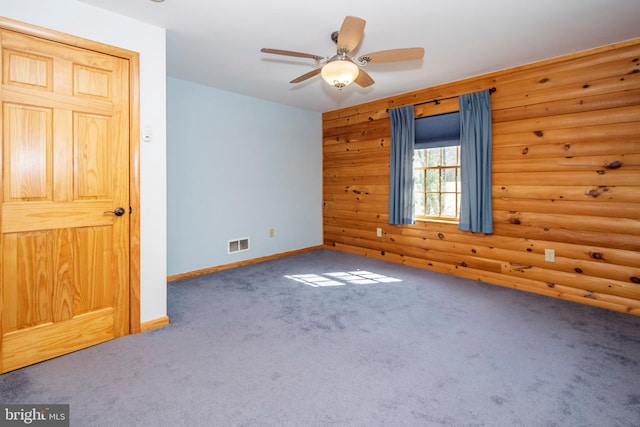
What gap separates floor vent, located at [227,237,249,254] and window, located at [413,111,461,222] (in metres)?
2.47

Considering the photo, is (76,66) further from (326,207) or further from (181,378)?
(326,207)

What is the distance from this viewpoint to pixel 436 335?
2.47 meters

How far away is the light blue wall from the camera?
3898 mm

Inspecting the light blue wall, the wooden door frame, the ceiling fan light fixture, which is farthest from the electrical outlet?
the wooden door frame

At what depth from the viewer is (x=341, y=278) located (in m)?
3.91

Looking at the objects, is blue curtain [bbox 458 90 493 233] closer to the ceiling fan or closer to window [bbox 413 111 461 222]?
window [bbox 413 111 461 222]

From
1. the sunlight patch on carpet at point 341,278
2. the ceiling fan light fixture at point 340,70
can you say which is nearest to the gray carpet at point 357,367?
the sunlight patch on carpet at point 341,278

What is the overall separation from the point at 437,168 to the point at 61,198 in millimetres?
4032

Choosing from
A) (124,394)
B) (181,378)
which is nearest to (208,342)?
(181,378)

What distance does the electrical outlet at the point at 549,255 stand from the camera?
10.8 feet

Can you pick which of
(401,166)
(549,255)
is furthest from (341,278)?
(549,255)

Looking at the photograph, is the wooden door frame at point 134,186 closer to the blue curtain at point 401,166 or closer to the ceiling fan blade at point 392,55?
the ceiling fan blade at point 392,55

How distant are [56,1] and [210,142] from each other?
212cm

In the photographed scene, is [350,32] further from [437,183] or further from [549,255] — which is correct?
[549,255]
